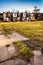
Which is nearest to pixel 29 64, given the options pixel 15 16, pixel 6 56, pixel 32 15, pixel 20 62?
pixel 20 62

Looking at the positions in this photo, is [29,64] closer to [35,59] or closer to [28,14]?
[35,59]

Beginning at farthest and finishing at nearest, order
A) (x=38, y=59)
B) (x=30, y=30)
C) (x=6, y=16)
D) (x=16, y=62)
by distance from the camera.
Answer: (x=6, y=16) < (x=30, y=30) < (x=38, y=59) < (x=16, y=62)

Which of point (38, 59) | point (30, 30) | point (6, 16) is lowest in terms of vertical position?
point (30, 30)

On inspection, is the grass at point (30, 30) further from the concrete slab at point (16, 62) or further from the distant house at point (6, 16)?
the distant house at point (6, 16)

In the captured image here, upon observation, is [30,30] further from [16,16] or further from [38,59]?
[16,16]

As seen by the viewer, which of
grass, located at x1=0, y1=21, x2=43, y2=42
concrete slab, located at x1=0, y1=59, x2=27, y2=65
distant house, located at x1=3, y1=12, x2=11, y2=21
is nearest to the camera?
concrete slab, located at x1=0, y1=59, x2=27, y2=65

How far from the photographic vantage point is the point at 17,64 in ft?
12.4

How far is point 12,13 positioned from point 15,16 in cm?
90

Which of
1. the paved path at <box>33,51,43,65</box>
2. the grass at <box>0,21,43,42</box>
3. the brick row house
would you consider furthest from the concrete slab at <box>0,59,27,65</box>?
the brick row house

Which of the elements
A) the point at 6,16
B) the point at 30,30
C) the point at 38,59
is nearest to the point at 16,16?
the point at 6,16

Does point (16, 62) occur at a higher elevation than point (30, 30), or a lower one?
higher

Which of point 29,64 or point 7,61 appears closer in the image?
point 29,64

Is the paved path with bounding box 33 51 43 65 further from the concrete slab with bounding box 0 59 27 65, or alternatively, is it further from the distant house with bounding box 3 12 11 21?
the distant house with bounding box 3 12 11 21

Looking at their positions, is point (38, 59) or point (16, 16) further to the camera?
point (16, 16)
